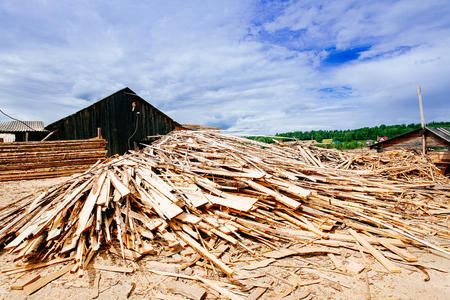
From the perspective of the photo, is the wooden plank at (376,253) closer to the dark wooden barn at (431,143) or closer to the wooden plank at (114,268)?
the wooden plank at (114,268)

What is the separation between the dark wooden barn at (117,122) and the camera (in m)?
15.4

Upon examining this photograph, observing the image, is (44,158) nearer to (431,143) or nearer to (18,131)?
(431,143)

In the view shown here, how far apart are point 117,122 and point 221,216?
50.1 feet

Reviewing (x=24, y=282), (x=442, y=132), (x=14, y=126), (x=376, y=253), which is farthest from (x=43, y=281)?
(x=14, y=126)

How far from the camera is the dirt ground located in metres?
2.86

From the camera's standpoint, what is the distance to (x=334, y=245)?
12.7ft

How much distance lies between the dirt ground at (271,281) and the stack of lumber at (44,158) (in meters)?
8.22

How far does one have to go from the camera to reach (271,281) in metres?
3.12

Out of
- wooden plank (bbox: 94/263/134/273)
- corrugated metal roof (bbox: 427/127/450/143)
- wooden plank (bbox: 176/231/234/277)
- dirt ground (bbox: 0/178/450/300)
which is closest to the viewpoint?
dirt ground (bbox: 0/178/450/300)

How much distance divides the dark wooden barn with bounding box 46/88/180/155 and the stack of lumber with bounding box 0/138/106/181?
491 centimetres

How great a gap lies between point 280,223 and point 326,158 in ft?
19.4

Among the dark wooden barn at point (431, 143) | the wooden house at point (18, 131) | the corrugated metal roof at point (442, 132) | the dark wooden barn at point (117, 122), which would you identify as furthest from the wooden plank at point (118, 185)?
the wooden house at point (18, 131)

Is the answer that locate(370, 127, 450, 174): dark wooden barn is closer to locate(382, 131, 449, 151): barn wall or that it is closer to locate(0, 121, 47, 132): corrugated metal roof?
locate(382, 131, 449, 151): barn wall

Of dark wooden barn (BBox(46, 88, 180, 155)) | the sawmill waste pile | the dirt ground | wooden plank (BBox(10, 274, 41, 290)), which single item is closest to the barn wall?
the sawmill waste pile
